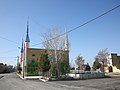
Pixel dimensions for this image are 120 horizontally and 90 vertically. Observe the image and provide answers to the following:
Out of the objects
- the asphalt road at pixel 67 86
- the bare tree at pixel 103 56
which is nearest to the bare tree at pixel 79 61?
the bare tree at pixel 103 56

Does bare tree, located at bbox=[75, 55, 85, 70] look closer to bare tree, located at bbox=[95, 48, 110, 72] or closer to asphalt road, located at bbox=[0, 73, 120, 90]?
bare tree, located at bbox=[95, 48, 110, 72]

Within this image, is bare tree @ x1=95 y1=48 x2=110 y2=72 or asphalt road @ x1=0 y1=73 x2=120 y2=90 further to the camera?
bare tree @ x1=95 y1=48 x2=110 y2=72

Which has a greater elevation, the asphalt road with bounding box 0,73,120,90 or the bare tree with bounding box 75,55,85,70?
the bare tree with bounding box 75,55,85,70

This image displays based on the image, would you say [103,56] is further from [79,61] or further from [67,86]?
[67,86]

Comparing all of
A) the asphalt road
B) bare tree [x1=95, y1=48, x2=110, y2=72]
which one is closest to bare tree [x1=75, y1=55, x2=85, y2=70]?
bare tree [x1=95, y1=48, x2=110, y2=72]

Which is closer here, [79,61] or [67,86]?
[67,86]

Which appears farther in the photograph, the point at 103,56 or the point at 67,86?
the point at 103,56

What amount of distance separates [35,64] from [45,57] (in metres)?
23.1

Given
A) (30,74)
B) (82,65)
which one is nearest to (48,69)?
(30,74)

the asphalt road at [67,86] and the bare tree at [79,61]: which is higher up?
the bare tree at [79,61]

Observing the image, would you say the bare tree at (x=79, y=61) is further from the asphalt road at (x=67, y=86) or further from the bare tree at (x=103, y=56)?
the asphalt road at (x=67, y=86)

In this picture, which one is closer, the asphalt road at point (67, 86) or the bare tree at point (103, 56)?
the asphalt road at point (67, 86)

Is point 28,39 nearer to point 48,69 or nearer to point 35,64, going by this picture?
point 35,64

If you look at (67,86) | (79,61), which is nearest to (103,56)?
(79,61)
